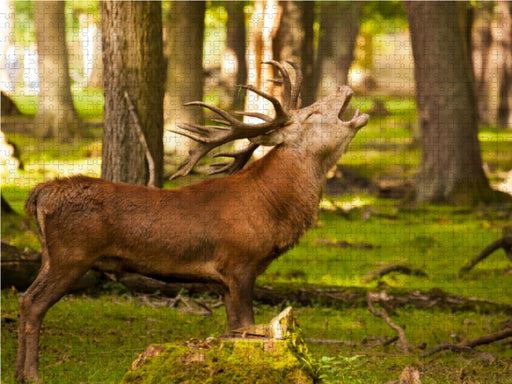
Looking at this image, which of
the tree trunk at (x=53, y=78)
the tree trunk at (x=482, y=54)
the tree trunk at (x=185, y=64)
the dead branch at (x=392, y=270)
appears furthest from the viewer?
the tree trunk at (x=482, y=54)

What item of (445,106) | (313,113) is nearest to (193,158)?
(313,113)

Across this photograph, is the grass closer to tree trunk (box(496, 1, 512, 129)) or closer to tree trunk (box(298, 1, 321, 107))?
tree trunk (box(298, 1, 321, 107))

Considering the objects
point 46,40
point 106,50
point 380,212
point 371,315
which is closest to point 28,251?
point 106,50

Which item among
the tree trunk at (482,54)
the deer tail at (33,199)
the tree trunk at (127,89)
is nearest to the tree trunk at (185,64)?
the tree trunk at (127,89)

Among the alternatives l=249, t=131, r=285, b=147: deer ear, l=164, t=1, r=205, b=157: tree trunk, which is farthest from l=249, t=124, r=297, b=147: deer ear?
l=164, t=1, r=205, b=157: tree trunk

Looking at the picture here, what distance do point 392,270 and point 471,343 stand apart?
2.78 metres

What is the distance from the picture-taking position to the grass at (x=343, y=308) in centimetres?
651

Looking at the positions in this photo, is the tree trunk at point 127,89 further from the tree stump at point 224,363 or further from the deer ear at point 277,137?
the tree stump at point 224,363

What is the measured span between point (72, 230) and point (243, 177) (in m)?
1.36

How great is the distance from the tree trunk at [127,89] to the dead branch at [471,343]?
10.3ft

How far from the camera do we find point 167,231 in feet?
19.9

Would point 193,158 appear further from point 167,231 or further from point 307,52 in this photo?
point 307,52

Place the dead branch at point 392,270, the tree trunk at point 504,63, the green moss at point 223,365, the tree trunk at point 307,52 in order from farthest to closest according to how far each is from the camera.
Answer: the tree trunk at point 504,63 → the tree trunk at point 307,52 → the dead branch at point 392,270 → the green moss at point 223,365

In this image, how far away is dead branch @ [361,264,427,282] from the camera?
9625mm
